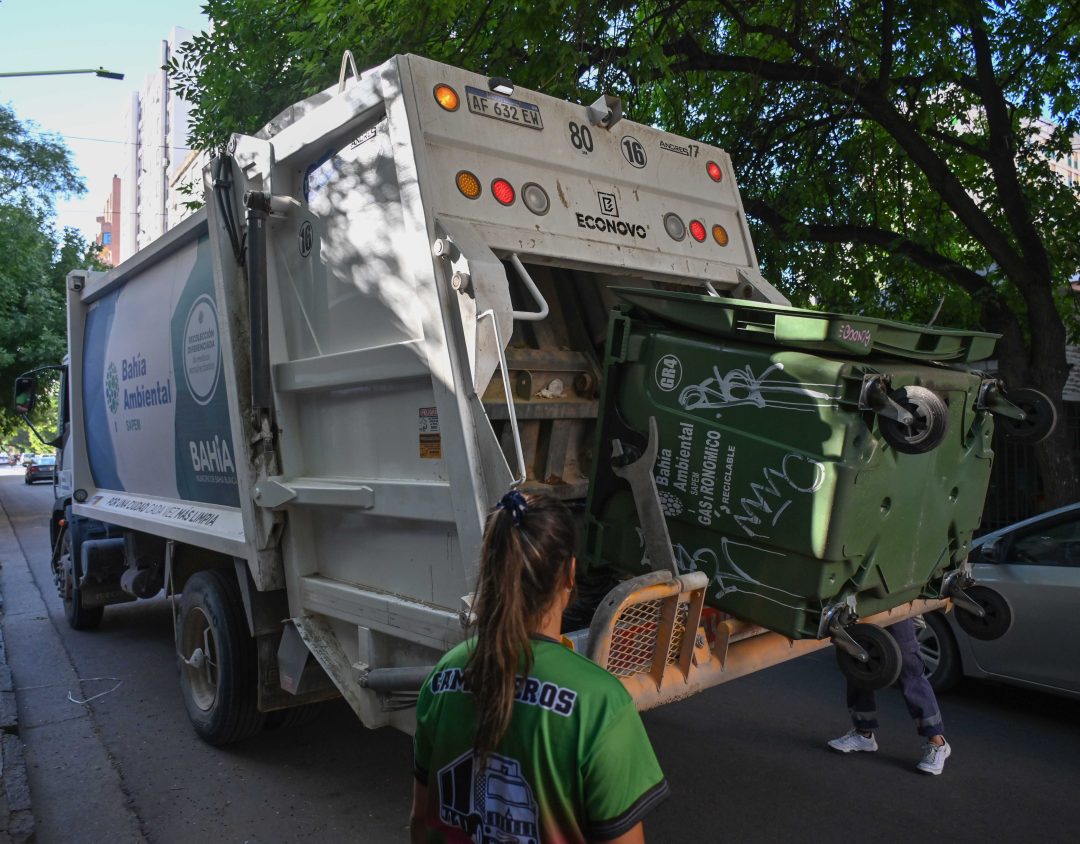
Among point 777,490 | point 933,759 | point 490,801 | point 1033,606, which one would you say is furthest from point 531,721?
point 1033,606

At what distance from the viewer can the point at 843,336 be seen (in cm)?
264

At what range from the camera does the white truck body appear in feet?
9.96

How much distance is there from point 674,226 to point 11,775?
13.7ft

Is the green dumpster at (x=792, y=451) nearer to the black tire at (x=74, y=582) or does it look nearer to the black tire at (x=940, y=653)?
the black tire at (x=940, y=653)

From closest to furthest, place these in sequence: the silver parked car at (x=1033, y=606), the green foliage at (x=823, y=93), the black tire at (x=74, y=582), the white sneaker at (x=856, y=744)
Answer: the white sneaker at (x=856, y=744), the silver parked car at (x=1033, y=606), the green foliage at (x=823, y=93), the black tire at (x=74, y=582)

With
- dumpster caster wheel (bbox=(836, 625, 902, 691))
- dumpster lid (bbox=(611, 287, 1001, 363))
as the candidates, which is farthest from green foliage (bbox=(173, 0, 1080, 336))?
dumpster caster wheel (bbox=(836, 625, 902, 691))

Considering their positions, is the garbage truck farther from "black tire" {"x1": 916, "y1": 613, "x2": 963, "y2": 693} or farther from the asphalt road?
"black tire" {"x1": 916, "y1": 613, "x2": 963, "y2": 693}

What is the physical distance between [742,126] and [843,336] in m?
6.56

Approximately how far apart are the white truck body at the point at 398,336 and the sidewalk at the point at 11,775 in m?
0.95

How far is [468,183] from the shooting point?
3.29m

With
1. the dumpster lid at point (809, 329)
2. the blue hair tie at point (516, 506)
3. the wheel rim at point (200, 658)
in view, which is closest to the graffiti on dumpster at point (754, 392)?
the dumpster lid at point (809, 329)

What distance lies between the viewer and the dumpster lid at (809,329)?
2652 mm

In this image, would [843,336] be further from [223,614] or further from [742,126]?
[742,126]

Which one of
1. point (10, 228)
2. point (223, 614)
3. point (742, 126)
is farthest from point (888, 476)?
point (10, 228)
